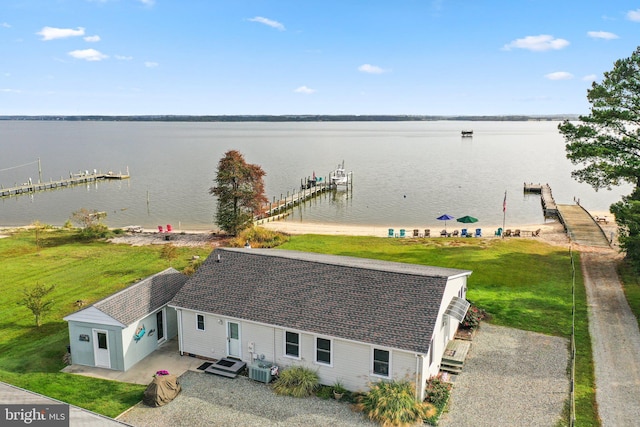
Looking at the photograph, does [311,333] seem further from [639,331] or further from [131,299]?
[639,331]

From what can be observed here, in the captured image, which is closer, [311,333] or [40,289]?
[311,333]

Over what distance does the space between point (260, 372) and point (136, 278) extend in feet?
54.7

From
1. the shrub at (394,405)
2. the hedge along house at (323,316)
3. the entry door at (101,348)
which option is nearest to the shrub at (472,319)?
the hedge along house at (323,316)

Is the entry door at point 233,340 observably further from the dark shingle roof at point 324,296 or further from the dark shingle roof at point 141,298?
the dark shingle roof at point 141,298

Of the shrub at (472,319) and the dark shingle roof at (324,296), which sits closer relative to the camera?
the dark shingle roof at (324,296)

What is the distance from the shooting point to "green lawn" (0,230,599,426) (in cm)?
1916

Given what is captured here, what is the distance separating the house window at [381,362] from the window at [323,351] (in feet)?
6.08

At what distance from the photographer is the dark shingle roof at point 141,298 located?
67.1ft

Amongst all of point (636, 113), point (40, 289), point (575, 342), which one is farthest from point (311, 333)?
point (636, 113)

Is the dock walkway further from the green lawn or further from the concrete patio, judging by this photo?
the concrete patio

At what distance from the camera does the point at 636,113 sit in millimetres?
31672

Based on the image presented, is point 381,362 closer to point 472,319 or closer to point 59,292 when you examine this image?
point 472,319

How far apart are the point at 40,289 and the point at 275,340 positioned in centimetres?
1414

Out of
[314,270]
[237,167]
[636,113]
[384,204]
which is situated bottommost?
[384,204]
